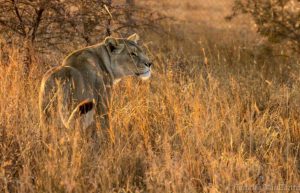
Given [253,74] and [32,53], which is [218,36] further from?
[32,53]

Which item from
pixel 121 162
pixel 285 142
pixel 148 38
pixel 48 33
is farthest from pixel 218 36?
pixel 121 162

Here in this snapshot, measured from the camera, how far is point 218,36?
14.9 metres

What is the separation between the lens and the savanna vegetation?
4.46 m

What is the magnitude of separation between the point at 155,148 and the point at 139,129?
284 mm

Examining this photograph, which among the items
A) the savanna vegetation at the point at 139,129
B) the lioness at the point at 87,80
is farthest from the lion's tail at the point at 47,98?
the savanna vegetation at the point at 139,129

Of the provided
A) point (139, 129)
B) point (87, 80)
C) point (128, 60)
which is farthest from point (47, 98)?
point (128, 60)

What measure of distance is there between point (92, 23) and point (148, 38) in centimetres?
482

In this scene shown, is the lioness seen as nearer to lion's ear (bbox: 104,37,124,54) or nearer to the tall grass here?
lion's ear (bbox: 104,37,124,54)

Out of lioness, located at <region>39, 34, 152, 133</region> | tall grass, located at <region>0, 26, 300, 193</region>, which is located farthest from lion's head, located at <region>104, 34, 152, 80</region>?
tall grass, located at <region>0, 26, 300, 193</region>

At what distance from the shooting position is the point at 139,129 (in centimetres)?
573

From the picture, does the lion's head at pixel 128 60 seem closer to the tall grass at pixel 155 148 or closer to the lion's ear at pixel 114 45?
the lion's ear at pixel 114 45

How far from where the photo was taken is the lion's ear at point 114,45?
5.95 meters

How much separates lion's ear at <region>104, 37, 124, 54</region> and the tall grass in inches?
23.1

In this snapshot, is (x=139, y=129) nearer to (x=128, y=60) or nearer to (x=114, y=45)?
(x=128, y=60)
